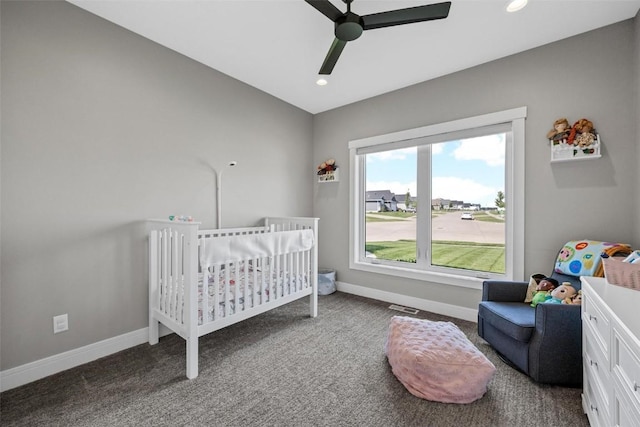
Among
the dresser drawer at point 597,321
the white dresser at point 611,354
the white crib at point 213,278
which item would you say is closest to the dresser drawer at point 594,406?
the white dresser at point 611,354

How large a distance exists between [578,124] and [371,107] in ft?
6.47

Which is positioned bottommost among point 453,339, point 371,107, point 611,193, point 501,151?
point 453,339

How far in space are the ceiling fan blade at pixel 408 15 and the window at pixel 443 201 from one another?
1383mm

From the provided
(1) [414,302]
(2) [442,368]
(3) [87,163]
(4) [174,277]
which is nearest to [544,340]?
(2) [442,368]

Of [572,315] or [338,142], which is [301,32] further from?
[572,315]

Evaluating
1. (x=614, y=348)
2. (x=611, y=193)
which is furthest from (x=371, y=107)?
(x=614, y=348)

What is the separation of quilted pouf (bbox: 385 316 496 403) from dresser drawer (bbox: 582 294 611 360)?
54 cm

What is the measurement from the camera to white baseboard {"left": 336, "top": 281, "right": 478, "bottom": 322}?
8.86 feet

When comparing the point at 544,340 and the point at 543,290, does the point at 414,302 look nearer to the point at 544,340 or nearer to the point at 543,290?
the point at 543,290

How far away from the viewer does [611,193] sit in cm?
207

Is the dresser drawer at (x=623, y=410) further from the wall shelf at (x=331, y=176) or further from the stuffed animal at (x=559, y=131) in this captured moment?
the wall shelf at (x=331, y=176)

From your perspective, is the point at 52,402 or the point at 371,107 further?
the point at 371,107

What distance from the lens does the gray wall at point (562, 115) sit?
203cm

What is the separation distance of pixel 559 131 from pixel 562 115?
17 centimetres
